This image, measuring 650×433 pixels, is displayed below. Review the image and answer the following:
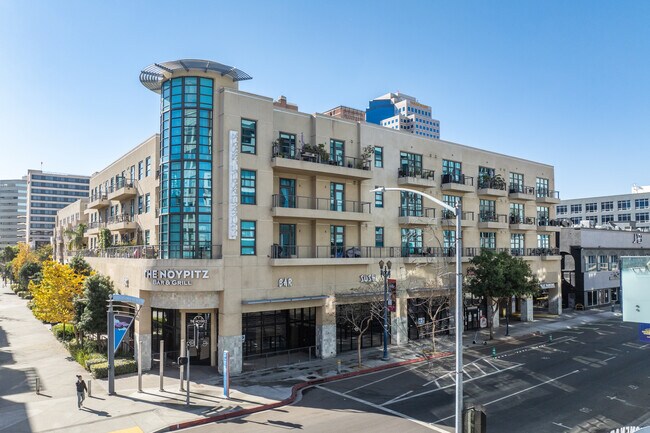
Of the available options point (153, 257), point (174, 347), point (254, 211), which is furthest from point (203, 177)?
point (174, 347)

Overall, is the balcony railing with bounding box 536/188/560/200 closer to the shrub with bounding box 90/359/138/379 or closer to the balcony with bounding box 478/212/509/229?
the balcony with bounding box 478/212/509/229

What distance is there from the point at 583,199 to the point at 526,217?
71724 mm

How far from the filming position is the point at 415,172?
4178 centimetres

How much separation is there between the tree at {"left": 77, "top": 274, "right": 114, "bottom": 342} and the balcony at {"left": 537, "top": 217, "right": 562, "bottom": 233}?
46.2 metres

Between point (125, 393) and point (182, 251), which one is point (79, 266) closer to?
point (182, 251)

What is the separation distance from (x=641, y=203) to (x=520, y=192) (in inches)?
2743

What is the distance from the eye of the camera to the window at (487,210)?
4806 cm

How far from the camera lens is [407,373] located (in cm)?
2973

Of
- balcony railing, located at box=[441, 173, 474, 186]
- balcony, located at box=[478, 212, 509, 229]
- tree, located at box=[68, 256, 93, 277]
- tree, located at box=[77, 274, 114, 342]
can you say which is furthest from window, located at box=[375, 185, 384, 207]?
tree, located at box=[68, 256, 93, 277]

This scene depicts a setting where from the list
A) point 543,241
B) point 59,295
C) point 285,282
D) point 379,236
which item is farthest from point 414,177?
point 59,295

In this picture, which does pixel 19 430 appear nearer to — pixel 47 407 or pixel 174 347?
pixel 47 407

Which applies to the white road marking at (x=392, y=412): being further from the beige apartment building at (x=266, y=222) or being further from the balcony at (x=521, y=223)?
the balcony at (x=521, y=223)

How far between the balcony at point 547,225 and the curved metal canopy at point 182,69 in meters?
39.4

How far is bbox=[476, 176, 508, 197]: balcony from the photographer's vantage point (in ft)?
156
